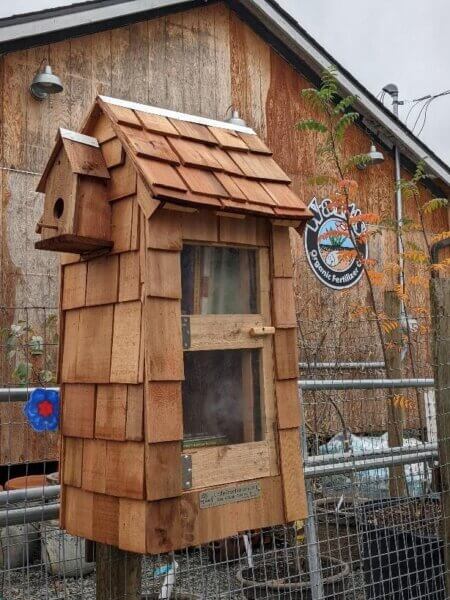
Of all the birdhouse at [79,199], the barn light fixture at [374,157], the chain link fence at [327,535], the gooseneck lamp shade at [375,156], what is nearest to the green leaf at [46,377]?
the chain link fence at [327,535]

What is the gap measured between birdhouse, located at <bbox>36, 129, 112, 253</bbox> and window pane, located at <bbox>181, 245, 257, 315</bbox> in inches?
10.5

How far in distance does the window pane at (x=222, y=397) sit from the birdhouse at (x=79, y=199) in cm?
46

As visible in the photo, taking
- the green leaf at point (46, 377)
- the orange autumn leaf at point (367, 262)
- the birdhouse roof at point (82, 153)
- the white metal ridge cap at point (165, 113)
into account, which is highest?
the orange autumn leaf at point (367, 262)

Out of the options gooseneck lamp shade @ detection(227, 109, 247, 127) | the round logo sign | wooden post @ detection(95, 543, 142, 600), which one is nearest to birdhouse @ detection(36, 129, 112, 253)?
wooden post @ detection(95, 543, 142, 600)

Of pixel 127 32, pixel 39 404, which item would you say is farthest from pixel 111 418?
pixel 127 32

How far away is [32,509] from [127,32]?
589 centimetres

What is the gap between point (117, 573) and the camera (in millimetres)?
2307

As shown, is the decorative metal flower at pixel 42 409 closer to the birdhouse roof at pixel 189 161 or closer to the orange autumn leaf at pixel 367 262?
the birdhouse roof at pixel 189 161

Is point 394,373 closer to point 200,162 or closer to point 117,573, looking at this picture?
point 117,573

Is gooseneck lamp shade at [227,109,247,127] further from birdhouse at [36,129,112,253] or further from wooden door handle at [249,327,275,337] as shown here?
wooden door handle at [249,327,275,337]

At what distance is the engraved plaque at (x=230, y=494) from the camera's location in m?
2.03

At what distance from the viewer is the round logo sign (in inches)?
339

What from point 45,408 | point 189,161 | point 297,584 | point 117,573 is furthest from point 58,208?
point 297,584

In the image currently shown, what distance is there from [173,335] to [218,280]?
303 millimetres
